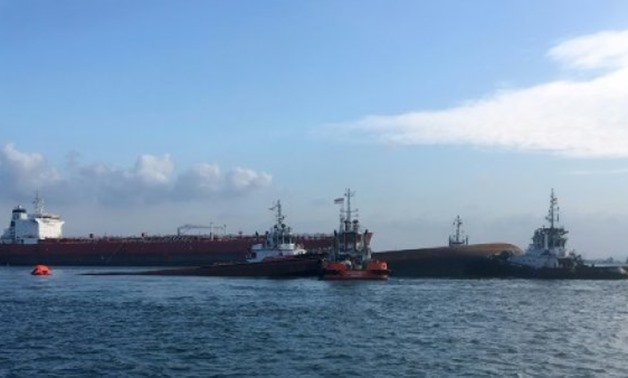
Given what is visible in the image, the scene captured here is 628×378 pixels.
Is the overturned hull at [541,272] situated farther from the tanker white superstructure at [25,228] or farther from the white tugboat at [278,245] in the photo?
the tanker white superstructure at [25,228]

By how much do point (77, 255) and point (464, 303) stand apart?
81224 millimetres

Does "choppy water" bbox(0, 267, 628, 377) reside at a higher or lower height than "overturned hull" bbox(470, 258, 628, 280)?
lower

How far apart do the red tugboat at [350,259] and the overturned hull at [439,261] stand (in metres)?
12.4

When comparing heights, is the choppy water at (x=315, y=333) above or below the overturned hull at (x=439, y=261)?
below

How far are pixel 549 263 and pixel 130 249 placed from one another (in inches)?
2395

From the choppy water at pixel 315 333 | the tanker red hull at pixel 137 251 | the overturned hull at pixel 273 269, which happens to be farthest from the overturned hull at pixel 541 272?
the tanker red hull at pixel 137 251

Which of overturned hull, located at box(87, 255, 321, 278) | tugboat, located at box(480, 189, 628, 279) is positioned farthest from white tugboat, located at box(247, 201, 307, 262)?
tugboat, located at box(480, 189, 628, 279)

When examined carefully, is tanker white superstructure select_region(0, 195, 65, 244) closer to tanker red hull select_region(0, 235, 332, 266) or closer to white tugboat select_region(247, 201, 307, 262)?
tanker red hull select_region(0, 235, 332, 266)

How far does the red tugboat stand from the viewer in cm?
6969

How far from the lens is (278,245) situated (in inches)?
3369

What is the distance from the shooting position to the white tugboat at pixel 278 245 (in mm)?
85125

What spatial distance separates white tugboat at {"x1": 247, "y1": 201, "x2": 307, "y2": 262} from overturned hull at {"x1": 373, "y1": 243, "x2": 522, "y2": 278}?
10456mm

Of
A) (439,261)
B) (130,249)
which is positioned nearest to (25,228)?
(130,249)

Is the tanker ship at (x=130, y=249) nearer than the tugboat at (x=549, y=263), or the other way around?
the tugboat at (x=549, y=263)
